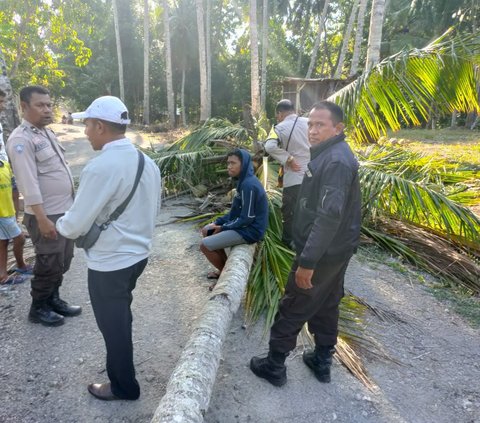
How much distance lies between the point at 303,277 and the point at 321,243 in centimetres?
25

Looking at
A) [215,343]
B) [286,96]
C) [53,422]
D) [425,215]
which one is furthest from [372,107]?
[286,96]

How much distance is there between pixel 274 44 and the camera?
30.2 m

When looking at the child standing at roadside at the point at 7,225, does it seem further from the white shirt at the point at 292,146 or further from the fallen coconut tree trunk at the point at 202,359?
the white shirt at the point at 292,146

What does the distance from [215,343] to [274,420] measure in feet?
1.89

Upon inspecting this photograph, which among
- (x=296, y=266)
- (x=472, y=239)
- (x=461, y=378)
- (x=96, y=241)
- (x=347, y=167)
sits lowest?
(x=461, y=378)

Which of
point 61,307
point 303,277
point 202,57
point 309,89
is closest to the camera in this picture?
point 303,277

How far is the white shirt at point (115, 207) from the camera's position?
1.83 metres

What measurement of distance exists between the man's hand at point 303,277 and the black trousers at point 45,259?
191 centimetres

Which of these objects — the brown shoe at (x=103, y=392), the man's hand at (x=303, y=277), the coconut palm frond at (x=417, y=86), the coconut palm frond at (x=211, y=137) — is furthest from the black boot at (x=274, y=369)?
the coconut palm frond at (x=211, y=137)

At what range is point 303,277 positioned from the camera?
2203mm

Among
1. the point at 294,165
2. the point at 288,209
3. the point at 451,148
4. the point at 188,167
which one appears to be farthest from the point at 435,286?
the point at 451,148

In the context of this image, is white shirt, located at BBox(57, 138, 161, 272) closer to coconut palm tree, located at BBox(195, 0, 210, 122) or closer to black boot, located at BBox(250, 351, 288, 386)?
black boot, located at BBox(250, 351, 288, 386)

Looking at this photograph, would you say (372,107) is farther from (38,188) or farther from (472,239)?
(38,188)

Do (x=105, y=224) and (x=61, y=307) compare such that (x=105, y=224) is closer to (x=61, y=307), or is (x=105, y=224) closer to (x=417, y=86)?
(x=61, y=307)
